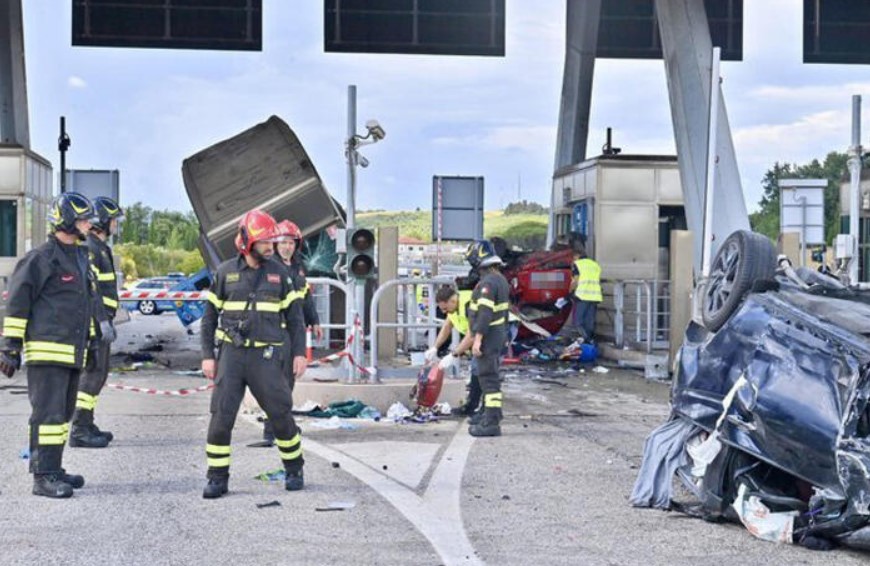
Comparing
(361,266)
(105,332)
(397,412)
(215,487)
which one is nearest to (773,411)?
(215,487)

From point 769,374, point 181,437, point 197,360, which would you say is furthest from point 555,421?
point 197,360

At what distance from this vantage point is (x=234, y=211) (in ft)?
66.4

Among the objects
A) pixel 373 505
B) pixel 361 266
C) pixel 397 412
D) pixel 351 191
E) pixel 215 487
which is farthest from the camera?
pixel 351 191

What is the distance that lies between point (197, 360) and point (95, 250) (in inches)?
428

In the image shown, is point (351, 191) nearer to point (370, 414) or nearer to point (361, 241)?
point (361, 241)

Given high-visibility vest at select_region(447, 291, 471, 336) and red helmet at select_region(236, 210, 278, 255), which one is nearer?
red helmet at select_region(236, 210, 278, 255)

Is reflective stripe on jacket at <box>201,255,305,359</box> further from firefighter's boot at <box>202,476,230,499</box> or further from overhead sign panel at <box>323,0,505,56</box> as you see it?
overhead sign panel at <box>323,0,505,56</box>

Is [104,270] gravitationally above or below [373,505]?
Answer: above

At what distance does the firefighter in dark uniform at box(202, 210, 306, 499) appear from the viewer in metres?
8.62

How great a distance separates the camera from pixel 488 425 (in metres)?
11.9

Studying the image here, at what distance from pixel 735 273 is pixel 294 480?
11.2ft

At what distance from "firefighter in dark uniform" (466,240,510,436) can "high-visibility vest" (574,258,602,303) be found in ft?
33.6

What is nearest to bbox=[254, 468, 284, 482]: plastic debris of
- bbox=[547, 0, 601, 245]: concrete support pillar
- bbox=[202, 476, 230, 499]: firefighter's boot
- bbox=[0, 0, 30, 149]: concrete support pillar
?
bbox=[202, 476, 230, 499]: firefighter's boot

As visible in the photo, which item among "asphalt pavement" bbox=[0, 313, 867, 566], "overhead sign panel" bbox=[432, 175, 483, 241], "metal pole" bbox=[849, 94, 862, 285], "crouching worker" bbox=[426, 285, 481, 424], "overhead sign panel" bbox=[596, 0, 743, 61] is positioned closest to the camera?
"asphalt pavement" bbox=[0, 313, 867, 566]
